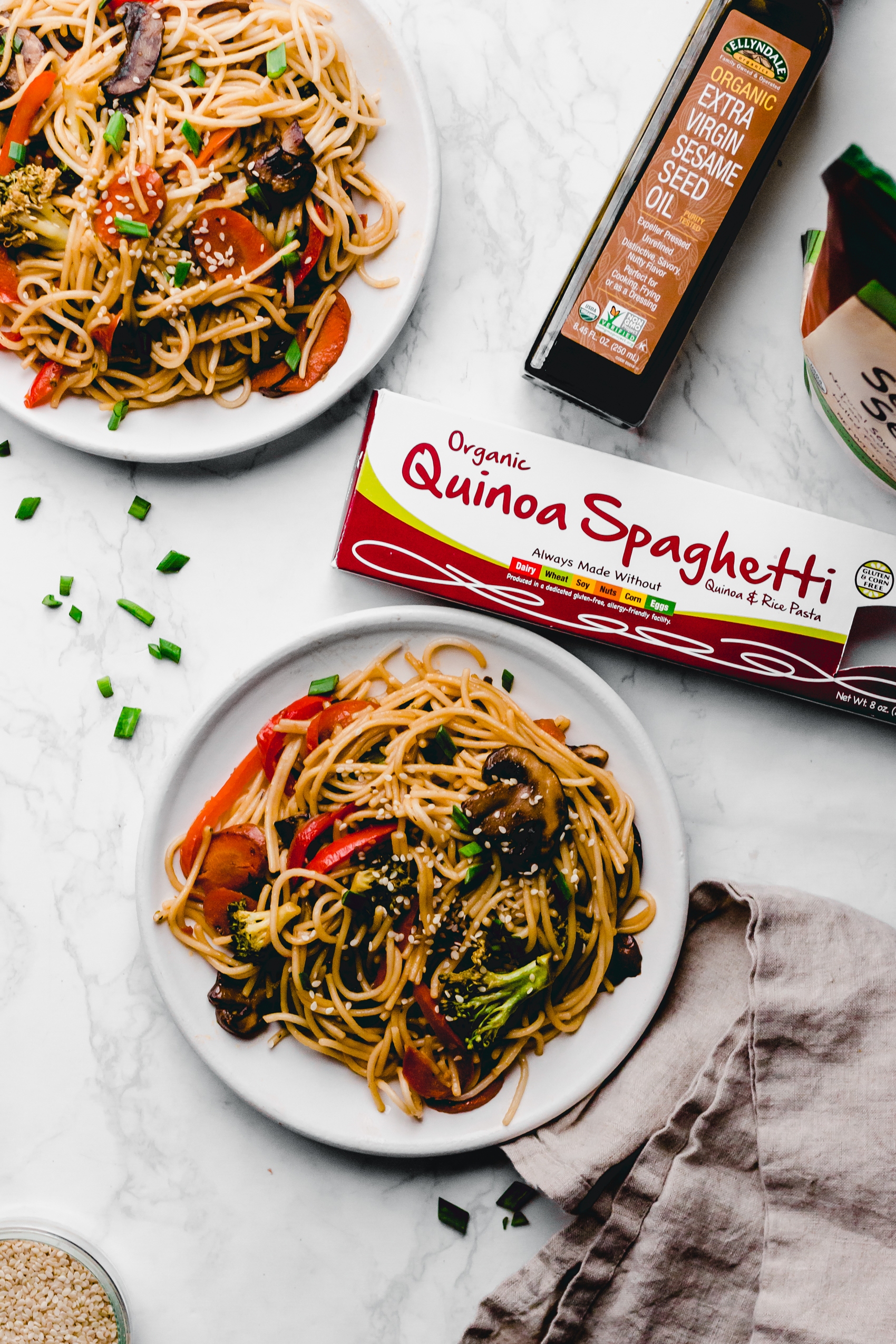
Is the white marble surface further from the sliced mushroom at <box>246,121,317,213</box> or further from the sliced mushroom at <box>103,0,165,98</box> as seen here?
the sliced mushroom at <box>103,0,165,98</box>

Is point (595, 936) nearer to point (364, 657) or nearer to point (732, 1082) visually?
point (732, 1082)

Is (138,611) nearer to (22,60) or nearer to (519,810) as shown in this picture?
(519,810)

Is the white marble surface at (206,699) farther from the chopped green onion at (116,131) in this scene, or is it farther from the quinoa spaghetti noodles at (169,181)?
the chopped green onion at (116,131)

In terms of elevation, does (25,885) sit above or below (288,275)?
below

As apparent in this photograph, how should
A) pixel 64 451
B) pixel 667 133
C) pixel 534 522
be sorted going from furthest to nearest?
pixel 64 451, pixel 534 522, pixel 667 133

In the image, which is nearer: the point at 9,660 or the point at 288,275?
the point at 288,275

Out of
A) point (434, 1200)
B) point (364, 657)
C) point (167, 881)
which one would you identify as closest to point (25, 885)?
point (167, 881)

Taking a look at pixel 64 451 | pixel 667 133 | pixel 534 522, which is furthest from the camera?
pixel 64 451
